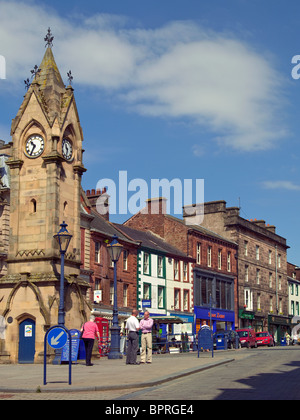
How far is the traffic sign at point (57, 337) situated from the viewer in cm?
1320

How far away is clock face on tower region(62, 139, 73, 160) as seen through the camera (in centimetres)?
2661

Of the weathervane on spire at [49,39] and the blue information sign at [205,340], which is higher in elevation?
the weathervane on spire at [49,39]

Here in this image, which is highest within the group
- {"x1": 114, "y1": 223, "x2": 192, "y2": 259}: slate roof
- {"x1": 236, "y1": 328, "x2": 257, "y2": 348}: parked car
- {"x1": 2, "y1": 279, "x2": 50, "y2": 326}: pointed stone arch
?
{"x1": 114, "y1": 223, "x2": 192, "y2": 259}: slate roof

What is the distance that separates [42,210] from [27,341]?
540 cm

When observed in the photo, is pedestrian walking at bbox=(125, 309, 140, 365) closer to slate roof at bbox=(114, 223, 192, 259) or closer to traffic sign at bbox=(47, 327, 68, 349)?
traffic sign at bbox=(47, 327, 68, 349)

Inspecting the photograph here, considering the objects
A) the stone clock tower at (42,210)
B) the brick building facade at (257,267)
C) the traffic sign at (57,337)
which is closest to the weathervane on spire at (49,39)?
the stone clock tower at (42,210)

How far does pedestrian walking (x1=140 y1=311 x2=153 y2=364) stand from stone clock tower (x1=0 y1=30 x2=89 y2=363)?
494 centimetres

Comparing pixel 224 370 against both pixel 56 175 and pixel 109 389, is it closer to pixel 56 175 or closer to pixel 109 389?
pixel 109 389

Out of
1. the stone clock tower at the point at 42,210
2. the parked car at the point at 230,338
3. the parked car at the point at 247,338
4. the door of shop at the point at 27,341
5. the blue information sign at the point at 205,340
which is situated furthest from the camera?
the parked car at the point at 247,338

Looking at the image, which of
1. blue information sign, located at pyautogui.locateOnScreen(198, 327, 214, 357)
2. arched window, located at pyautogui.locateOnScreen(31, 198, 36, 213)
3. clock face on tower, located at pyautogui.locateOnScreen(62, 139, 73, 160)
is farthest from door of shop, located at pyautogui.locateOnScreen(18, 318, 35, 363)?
clock face on tower, located at pyautogui.locateOnScreen(62, 139, 73, 160)

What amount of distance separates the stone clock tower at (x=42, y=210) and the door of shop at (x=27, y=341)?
0.04m

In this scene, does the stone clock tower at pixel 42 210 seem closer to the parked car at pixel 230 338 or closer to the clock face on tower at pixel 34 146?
the clock face on tower at pixel 34 146

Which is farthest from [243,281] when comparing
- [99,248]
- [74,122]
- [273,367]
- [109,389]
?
[109,389]

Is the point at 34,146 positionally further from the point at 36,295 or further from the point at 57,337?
the point at 57,337
